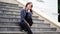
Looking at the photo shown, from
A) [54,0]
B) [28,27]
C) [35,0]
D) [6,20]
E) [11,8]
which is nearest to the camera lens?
[28,27]

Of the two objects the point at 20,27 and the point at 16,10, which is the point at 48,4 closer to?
the point at 16,10

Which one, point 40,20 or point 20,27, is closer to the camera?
point 20,27

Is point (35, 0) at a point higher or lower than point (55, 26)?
higher

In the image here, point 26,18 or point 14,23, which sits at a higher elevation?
point 26,18

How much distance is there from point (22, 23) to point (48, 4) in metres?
7.35

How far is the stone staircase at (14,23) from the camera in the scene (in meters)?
9.26

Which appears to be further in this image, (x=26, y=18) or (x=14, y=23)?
(x=14, y=23)

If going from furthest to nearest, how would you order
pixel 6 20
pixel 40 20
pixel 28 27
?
pixel 40 20 → pixel 6 20 → pixel 28 27

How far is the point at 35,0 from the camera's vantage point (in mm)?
15602

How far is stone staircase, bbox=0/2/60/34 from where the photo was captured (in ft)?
30.4

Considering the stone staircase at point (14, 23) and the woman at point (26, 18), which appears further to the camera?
the stone staircase at point (14, 23)

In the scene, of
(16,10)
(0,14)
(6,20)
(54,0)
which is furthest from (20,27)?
(54,0)

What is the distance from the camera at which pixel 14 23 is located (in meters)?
9.84

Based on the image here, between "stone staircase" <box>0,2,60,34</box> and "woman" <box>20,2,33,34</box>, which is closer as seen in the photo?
"woman" <box>20,2,33,34</box>
